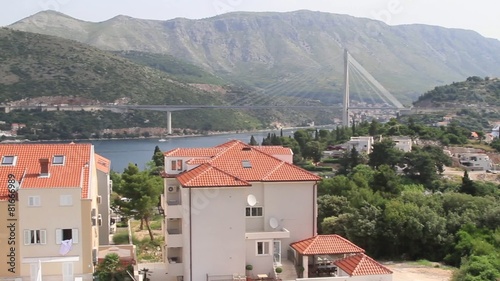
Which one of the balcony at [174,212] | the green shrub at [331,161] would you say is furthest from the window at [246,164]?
the green shrub at [331,161]

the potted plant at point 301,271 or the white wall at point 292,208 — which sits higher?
the white wall at point 292,208

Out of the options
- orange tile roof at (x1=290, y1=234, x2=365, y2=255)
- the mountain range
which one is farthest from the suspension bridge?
orange tile roof at (x1=290, y1=234, x2=365, y2=255)

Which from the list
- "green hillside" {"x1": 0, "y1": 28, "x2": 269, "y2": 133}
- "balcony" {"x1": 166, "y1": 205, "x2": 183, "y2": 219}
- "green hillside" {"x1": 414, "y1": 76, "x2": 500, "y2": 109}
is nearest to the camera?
"balcony" {"x1": 166, "y1": 205, "x2": 183, "y2": 219}

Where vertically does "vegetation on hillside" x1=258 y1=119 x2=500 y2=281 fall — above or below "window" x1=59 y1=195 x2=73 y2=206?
below

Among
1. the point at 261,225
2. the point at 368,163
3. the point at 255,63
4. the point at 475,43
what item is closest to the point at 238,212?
the point at 261,225

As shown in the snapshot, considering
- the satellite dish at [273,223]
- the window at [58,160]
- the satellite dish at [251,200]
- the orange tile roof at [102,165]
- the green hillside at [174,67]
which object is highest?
the green hillside at [174,67]

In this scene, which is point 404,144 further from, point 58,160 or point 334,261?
point 58,160

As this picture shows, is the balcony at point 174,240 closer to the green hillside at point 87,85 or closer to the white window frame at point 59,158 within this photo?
the white window frame at point 59,158

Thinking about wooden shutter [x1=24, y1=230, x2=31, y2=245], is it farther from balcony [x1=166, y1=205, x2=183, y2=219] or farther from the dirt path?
the dirt path
